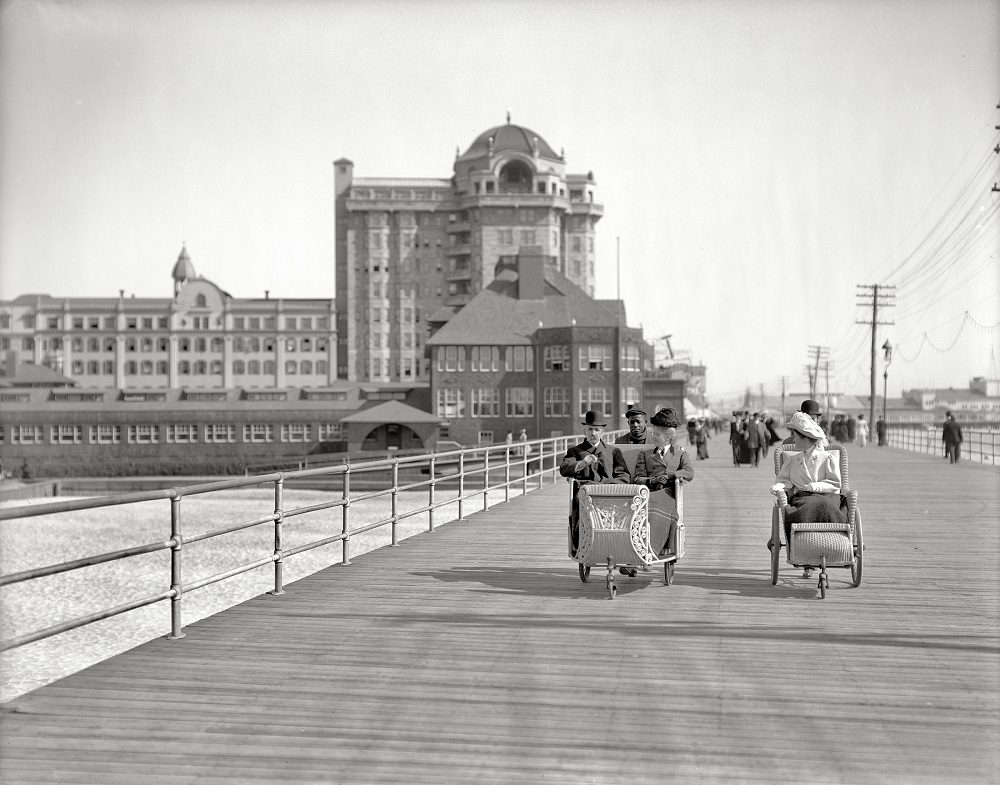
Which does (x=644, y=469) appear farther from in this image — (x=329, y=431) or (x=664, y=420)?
(x=329, y=431)

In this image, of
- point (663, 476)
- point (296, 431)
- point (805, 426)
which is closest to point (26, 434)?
point (296, 431)

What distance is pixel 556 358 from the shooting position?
274 ft

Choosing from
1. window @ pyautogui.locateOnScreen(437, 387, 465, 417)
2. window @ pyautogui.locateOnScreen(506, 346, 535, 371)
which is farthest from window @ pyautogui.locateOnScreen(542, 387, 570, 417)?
window @ pyautogui.locateOnScreen(437, 387, 465, 417)

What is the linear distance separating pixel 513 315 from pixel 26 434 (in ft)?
134

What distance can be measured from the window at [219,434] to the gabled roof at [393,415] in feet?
47.2

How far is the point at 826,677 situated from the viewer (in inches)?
264

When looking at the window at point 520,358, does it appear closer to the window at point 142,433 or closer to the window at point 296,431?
the window at point 296,431

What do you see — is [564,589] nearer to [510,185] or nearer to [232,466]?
[232,466]

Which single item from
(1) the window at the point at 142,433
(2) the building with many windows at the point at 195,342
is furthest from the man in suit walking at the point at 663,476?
(2) the building with many windows at the point at 195,342

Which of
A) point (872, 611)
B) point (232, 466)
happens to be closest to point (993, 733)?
point (872, 611)

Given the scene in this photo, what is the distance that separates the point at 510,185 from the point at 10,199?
124035mm

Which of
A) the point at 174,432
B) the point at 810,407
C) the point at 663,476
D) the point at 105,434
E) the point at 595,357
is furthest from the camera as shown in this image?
the point at 105,434

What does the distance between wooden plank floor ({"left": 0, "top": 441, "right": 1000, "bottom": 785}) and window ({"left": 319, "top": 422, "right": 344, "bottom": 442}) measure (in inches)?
3167

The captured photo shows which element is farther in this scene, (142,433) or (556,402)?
(142,433)
